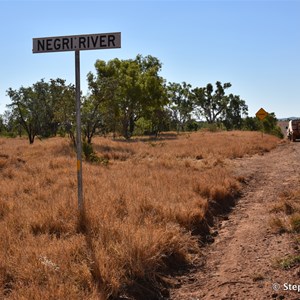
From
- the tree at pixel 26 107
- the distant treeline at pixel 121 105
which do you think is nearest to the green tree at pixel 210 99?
the distant treeline at pixel 121 105

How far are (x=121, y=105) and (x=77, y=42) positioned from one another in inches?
1638

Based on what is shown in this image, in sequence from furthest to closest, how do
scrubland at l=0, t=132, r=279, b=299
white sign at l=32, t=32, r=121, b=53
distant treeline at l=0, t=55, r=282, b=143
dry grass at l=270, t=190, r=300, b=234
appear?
distant treeline at l=0, t=55, r=282, b=143
dry grass at l=270, t=190, r=300, b=234
white sign at l=32, t=32, r=121, b=53
scrubland at l=0, t=132, r=279, b=299

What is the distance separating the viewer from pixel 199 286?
439 centimetres

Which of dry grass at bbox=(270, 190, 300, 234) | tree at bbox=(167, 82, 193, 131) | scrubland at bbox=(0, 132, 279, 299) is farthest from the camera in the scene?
tree at bbox=(167, 82, 193, 131)

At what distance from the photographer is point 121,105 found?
153 ft

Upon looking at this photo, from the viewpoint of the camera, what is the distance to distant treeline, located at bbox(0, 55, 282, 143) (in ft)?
92.6

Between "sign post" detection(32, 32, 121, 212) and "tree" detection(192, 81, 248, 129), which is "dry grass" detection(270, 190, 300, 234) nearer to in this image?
"sign post" detection(32, 32, 121, 212)

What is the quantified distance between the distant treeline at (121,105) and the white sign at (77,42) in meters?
18.7

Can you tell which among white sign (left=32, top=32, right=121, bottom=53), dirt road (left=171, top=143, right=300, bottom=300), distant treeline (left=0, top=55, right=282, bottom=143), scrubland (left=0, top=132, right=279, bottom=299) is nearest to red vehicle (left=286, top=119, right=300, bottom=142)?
distant treeline (left=0, top=55, right=282, bottom=143)

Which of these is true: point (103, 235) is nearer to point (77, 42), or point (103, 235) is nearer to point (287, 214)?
point (77, 42)

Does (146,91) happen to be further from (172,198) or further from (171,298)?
(171,298)

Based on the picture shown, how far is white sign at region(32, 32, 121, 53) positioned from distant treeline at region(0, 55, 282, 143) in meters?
18.7

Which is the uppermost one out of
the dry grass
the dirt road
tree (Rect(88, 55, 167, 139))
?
tree (Rect(88, 55, 167, 139))

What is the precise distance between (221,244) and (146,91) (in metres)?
42.4
